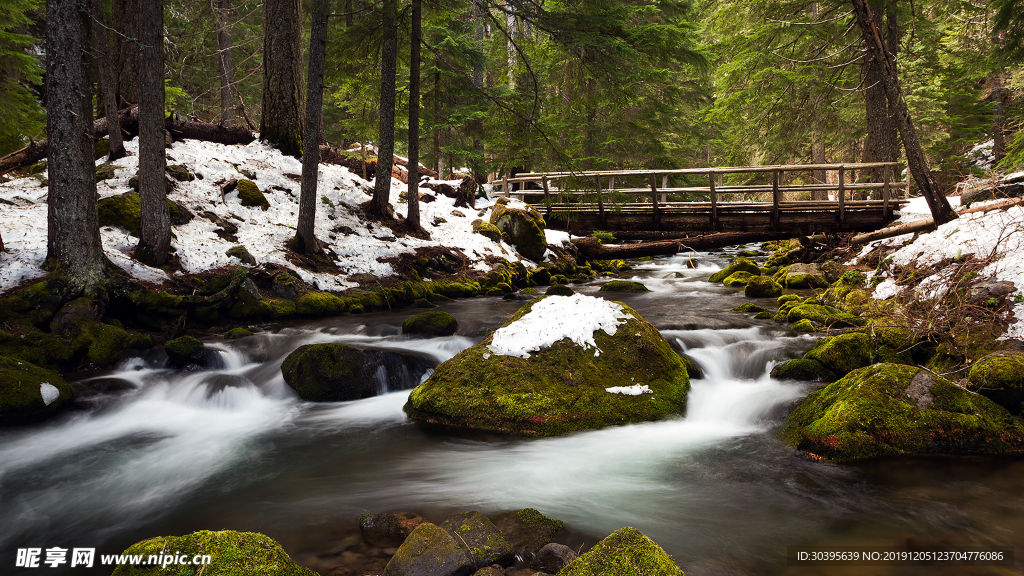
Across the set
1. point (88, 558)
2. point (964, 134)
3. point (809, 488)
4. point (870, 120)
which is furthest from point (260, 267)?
point (964, 134)

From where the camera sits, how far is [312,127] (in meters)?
9.99

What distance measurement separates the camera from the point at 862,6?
8.60 metres

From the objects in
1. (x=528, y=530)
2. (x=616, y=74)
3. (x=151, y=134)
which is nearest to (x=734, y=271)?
(x=616, y=74)

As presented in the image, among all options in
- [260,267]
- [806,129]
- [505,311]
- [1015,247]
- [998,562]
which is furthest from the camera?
[806,129]

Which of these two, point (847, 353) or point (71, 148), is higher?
point (71, 148)

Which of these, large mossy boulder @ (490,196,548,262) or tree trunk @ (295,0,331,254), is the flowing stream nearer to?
tree trunk @ (295,0,331,254)

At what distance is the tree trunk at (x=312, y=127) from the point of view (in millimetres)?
9891

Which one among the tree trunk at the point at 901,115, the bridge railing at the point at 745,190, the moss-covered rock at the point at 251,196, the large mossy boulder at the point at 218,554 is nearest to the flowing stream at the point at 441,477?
the large mossy boulder at the point at 218,554

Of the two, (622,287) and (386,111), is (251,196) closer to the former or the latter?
(386,111)

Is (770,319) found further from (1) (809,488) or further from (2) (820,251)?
(2) (820,251)

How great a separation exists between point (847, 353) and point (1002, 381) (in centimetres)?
149

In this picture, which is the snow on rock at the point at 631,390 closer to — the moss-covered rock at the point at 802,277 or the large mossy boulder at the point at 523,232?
the moss-covered rock at the point at 802,277

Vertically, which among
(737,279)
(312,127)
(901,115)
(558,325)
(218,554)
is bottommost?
(218,554)

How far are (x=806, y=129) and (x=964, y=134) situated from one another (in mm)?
10035
